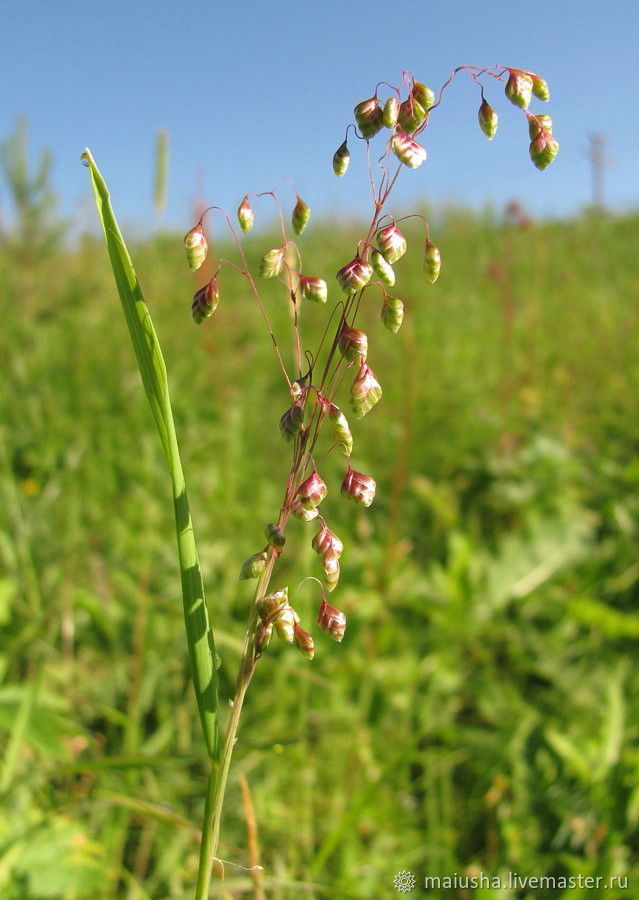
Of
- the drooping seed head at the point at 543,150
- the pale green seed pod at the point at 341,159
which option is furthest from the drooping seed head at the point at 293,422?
the drooping seed head at the point at 543,150

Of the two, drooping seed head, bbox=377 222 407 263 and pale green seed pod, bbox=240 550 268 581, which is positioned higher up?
drooping seed head, bbox=377 222 407 263

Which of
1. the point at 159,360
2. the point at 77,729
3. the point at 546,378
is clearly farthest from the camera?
the point at 546,378

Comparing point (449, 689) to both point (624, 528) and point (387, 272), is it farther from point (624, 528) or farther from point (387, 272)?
point (387, 272)

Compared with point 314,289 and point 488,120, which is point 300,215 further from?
point 488,120

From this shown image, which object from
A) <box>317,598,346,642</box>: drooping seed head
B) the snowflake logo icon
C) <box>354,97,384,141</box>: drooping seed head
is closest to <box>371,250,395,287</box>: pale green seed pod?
<box>354,97,384,141</box>: drooping seed head

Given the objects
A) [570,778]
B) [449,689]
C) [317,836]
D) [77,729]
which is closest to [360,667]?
[449,689]

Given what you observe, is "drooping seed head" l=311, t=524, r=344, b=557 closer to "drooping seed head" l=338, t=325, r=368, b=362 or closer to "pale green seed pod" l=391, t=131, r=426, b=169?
"drooping seed head" l=338, t=325, r=368, b=362
